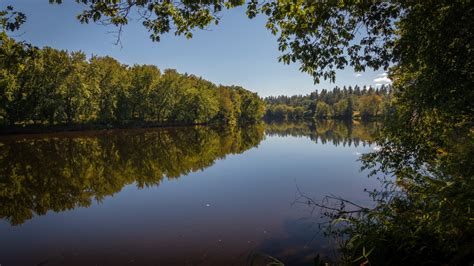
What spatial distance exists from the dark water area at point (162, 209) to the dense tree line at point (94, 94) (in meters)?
14.5

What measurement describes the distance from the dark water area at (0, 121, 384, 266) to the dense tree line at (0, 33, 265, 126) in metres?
14.5

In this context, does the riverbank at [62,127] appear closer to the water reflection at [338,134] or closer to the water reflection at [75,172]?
the water reflection at [75,172]

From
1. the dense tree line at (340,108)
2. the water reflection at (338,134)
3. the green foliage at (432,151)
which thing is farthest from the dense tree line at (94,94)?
the dense tree line at (340,108)

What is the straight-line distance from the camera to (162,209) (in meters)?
12.6

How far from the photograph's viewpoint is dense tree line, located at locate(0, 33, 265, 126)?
151 ft

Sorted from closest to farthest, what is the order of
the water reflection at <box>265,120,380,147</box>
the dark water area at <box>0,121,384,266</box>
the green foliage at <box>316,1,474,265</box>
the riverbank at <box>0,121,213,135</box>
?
the green foliage at <box>316,1,474,265</box>
the dark water area at <box>0,121,384,266</box>
the water reflection at <box>265,120,380,147</box>
the riverbank at <box>0,121,213,135</box>

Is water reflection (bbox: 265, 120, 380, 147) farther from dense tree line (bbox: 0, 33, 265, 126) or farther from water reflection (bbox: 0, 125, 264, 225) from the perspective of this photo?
dense tree line (bbox: 0, 33, 265, 126)

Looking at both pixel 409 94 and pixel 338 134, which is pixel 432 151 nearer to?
pixel 409 94

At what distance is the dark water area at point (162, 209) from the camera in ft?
27.8

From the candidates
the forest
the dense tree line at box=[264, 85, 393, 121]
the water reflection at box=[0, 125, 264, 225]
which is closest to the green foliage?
the forest

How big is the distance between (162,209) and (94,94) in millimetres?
52361

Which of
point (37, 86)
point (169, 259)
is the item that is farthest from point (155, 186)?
point (37, 86)

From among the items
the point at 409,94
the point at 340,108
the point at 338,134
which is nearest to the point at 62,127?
the point at 338,134

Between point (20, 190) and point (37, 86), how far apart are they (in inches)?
1590
